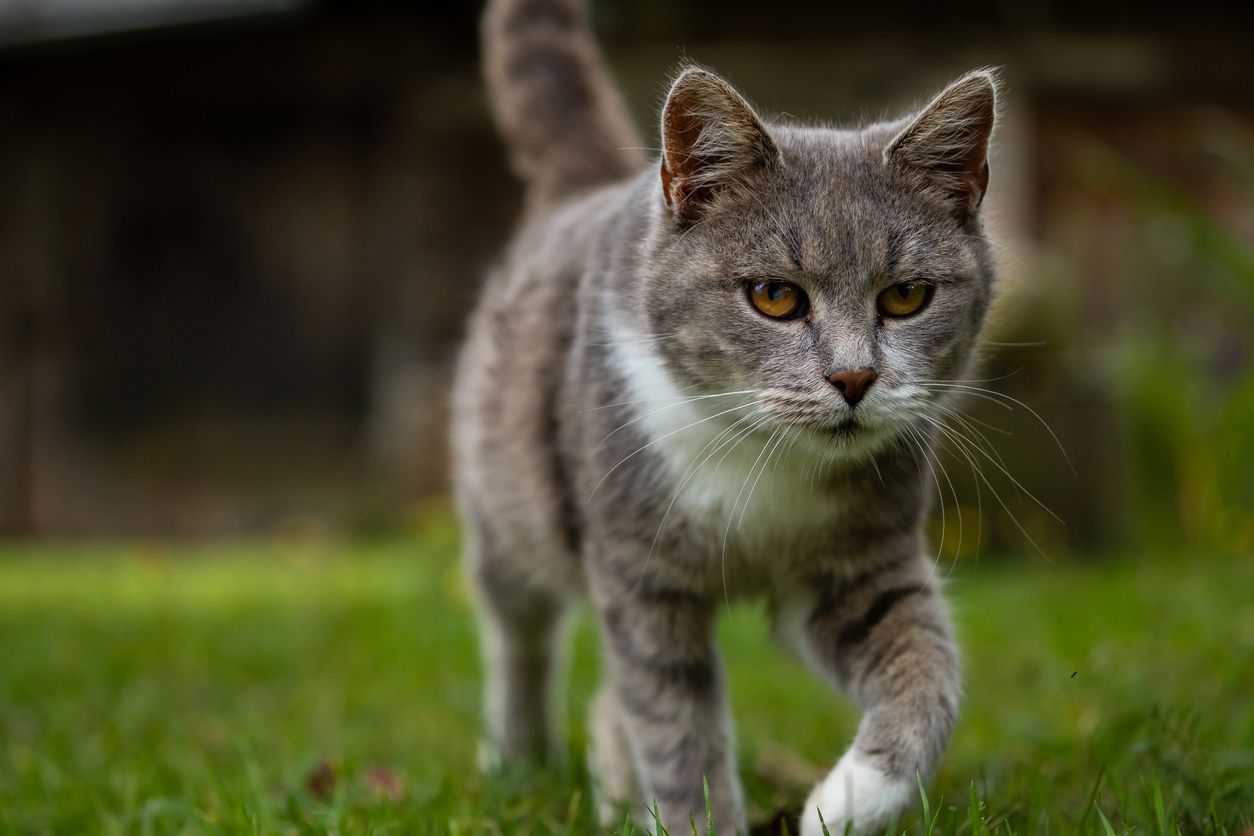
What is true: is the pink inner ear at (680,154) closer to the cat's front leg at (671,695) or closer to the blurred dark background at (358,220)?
the cat's front leg at (671,695)

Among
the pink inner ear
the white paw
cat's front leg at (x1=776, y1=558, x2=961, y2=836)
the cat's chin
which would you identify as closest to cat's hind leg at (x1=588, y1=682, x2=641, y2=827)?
→ cat's front leg at (x1=776, y1=558, x2=961, y2=836)

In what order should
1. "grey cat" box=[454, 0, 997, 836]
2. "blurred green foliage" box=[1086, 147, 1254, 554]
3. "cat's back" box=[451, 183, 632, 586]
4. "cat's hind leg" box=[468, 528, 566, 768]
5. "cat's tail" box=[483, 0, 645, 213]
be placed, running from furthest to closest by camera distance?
"blurred green foliage" box=[1086, 147, 1254, 554] → "cat's tail" box=[483, 0, 645, 213] → "cat's hind leg" box=[468, 528, 566, 768] → "cat's back" box=[451, 183, 632, 586] → "grey cat" box=[454, 0, 997, 836]

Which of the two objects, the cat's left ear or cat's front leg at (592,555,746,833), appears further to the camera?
cat's front leg at (592,555,746,833)

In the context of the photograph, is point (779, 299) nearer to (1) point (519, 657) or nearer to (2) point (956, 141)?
(2) point (956, 141)

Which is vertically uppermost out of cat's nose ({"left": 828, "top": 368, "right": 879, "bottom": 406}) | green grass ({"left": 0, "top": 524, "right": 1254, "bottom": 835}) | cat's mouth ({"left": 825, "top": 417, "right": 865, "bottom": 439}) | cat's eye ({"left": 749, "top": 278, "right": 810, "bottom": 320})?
cat's eye ({"left": 749, "top": 278, "right": 810, "bottom": 320})

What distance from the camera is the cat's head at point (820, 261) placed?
2.29 m

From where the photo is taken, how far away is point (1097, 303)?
827cm

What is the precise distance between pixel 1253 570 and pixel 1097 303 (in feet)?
11.6

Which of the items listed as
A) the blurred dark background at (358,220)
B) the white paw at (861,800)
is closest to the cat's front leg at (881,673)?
the white paw at (861,800)

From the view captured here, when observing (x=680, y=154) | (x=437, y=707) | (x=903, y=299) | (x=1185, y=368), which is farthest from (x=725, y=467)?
(x=1185, y=368)

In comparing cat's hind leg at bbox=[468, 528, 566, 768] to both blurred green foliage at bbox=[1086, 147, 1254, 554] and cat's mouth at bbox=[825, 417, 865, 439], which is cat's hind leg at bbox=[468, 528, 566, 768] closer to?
cat's mouth at bbox=[825, 417, 865, 439]

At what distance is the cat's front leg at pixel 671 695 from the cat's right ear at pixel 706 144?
28.9 inches

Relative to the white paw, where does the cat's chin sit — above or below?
above

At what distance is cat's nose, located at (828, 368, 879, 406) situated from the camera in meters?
2.22
